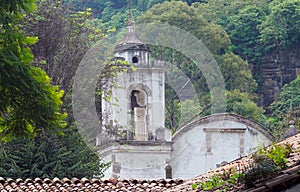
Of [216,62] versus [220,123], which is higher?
[216,62]

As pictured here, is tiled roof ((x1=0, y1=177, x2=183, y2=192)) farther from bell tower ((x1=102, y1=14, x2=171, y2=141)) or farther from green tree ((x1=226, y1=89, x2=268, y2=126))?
green tree ((x1=226, y1=89, x2=268, y2=126))

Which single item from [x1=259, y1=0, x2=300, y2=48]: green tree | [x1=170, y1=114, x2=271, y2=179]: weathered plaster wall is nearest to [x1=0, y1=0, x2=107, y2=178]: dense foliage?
[x1=170, y1=114, x2=271, y2=179]: weathered plaster wall

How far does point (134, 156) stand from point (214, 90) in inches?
728

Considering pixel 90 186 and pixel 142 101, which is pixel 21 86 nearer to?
pixel 90 186

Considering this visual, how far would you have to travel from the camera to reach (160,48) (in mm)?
49312

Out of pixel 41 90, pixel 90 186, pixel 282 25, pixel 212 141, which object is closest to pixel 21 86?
pixel 41 90

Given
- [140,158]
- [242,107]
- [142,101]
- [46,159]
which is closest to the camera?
[46,159]

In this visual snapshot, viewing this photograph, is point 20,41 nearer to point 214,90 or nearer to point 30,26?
point 30,26

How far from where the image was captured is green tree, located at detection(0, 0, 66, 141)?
35.4 ft

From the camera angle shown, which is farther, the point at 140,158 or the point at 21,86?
the point at 140,158

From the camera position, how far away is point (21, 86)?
1088 cm

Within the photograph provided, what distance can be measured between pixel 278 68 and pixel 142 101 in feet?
105

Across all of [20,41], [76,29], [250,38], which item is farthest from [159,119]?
[250,38]

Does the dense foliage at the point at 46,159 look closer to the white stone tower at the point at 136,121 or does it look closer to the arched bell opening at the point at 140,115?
the white stone tower at the point at 136,121
